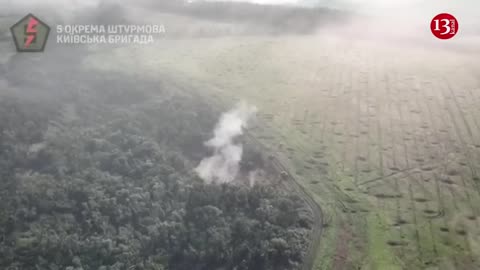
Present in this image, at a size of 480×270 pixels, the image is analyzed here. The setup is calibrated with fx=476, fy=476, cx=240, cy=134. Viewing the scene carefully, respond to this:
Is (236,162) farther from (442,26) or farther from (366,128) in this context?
(442,26)

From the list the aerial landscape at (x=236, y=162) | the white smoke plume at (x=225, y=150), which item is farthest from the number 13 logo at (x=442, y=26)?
the white smoke plume at (x=225, y=150)

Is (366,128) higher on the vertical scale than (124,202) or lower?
higher

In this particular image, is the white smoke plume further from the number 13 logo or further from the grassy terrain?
the number 13 logo

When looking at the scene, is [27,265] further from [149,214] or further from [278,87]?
Answer: [278,87]

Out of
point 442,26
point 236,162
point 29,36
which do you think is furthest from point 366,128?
point 29,36

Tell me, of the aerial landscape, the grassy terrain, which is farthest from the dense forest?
the grassy terrain

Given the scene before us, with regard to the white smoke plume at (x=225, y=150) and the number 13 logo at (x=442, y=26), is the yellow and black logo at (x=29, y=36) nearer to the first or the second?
the white smoke plume at (x=225, y=150)
